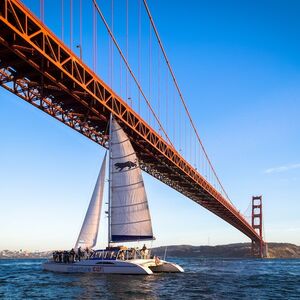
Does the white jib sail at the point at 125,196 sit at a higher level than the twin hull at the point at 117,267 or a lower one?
higher

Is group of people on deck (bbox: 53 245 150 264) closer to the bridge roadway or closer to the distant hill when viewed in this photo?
the bridge roadway

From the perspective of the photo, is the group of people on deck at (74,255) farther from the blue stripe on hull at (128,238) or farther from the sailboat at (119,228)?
Result: the blue stripe on hull at (128,238)

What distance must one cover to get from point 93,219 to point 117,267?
6381mm

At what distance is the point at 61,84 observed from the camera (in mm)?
26562

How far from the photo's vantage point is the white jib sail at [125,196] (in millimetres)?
29062

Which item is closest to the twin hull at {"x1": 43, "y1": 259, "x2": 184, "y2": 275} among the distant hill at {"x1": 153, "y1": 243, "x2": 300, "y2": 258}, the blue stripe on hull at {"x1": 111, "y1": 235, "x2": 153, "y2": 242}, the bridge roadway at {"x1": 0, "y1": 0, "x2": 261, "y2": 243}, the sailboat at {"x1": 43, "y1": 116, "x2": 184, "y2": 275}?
the sailboat at {"x1": 43, "y1": 116, "x2": 184, "y2": 275}

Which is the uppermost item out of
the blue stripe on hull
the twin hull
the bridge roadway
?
the bridge roadway

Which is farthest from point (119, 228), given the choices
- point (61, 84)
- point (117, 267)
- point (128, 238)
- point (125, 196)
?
point (61, 84)

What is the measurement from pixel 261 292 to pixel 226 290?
157 centimetres

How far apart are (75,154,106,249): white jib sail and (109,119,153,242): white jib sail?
227cm

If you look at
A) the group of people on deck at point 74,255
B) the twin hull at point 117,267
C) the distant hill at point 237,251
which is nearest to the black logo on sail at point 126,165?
the group of people on deck at point 74,255

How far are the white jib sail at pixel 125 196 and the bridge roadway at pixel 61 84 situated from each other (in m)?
2.63

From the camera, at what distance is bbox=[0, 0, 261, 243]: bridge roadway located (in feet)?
68.2

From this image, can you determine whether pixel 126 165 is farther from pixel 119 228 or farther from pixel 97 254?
pixel 97 254
